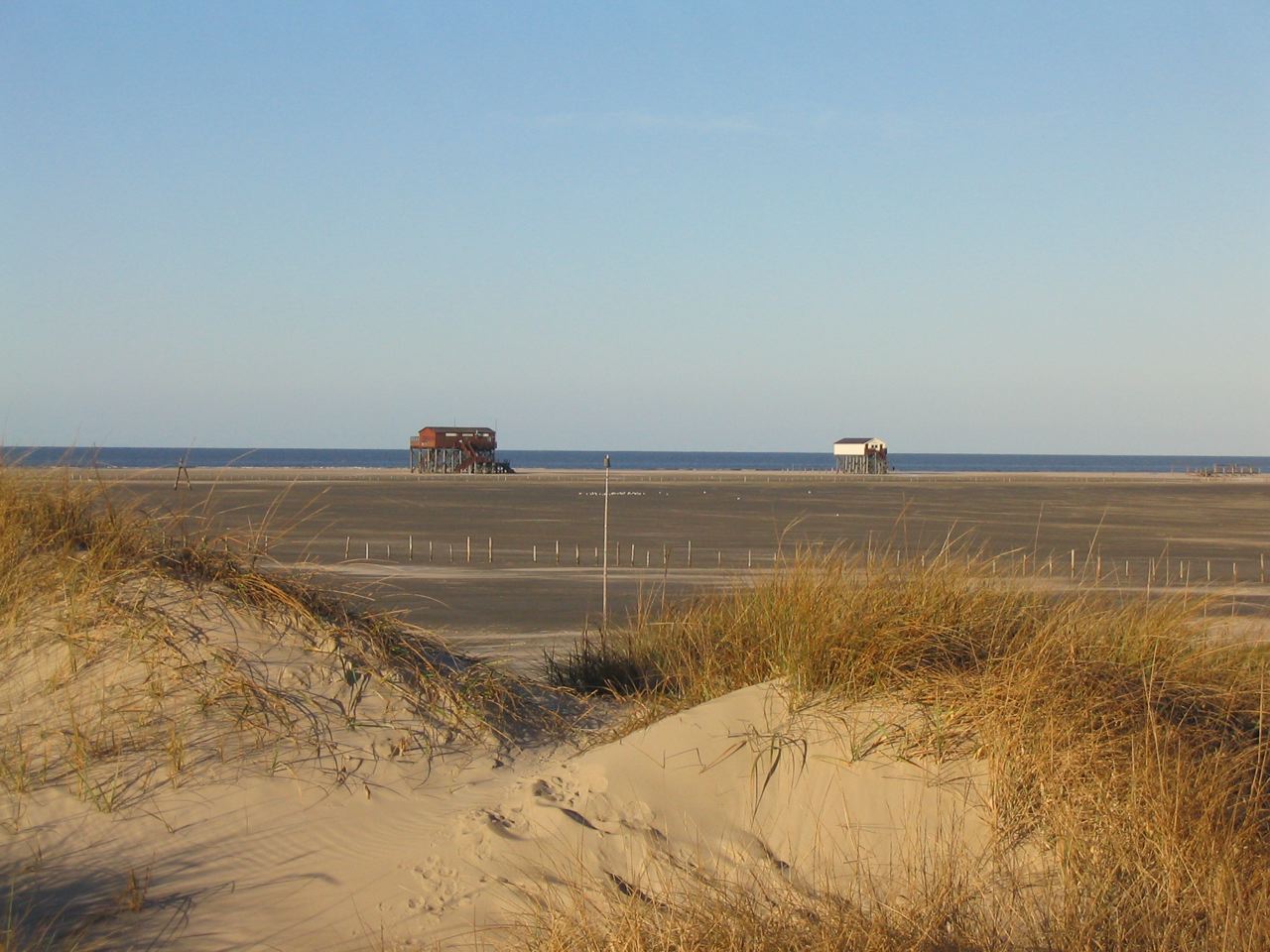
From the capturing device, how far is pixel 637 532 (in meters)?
41.0

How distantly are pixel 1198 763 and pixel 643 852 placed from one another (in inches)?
120

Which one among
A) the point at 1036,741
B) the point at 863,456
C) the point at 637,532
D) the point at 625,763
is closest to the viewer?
the point at 1036,741

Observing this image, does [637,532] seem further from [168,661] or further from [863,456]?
[863,456]

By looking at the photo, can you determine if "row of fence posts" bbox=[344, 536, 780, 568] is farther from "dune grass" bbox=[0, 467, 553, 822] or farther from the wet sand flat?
"dune grass" bbox=[0, 467, 553, 822]

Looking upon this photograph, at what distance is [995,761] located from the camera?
21.4 ft

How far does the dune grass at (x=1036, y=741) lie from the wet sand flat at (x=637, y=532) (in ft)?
7.74

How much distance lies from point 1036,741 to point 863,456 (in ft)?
381

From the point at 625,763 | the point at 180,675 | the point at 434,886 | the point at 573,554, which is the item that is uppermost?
the point at 180,675

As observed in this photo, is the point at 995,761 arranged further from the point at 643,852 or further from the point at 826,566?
the point at 826,566

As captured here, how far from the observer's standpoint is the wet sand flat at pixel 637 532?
20.7 meters

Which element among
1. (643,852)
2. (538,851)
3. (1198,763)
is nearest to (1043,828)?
(1198,763)

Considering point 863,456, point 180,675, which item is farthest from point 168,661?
point 863,456

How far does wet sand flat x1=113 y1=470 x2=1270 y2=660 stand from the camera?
20.7 meters

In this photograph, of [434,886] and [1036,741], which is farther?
[1036,741]
